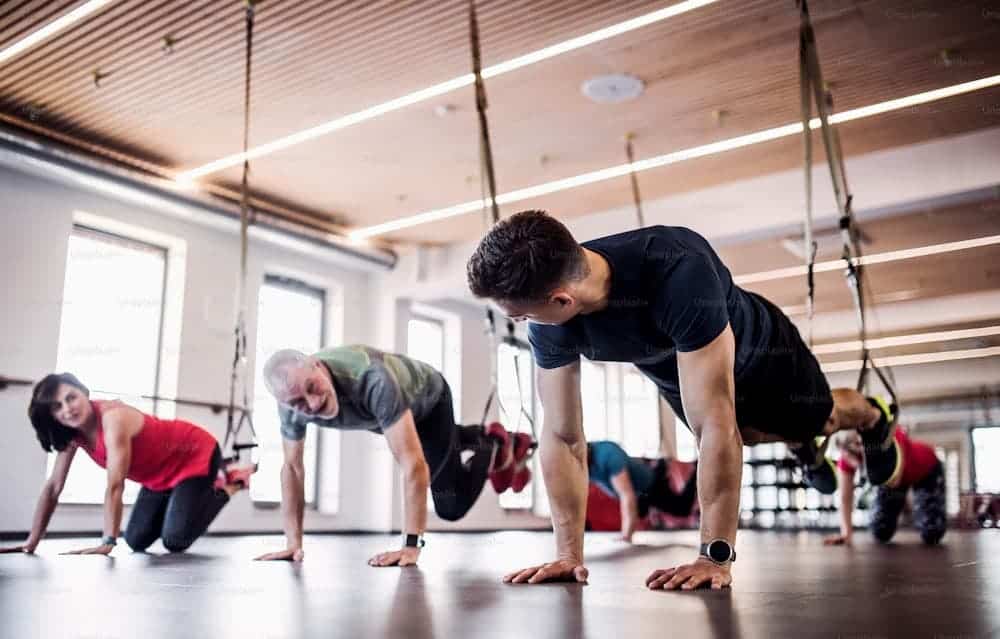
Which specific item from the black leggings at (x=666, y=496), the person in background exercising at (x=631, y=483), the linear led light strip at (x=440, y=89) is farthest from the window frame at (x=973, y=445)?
the linear led light strip at (x=440, y=89)

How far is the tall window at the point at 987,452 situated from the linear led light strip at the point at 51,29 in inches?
618

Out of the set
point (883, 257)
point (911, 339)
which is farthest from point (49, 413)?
point (911, 339)

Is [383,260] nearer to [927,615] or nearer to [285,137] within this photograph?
[285,137]

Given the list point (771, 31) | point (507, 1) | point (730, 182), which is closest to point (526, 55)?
point (507, 1)

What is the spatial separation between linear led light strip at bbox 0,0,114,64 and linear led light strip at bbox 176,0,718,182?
3.72 ft

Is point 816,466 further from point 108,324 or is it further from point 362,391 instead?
point 108,324

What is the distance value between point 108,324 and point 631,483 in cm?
429

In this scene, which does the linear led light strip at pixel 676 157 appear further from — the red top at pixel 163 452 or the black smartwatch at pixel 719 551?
the black smartwatch at pixel 719 551

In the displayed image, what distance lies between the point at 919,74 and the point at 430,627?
17.8 ft

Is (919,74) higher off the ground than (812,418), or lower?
higher

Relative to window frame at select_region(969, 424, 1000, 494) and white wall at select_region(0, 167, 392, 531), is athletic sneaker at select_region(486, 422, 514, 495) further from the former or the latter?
window frame at select_region(969, 424, 1000, 494)

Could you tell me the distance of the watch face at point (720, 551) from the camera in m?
1.91

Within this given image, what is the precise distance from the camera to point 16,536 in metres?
6.10

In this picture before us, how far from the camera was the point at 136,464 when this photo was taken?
433cm
